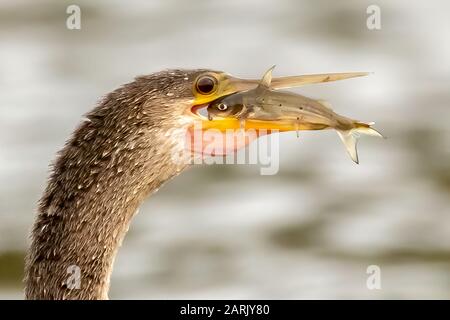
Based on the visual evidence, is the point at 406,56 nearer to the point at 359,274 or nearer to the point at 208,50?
the point at 208,50

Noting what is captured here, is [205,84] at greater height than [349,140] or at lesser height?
greater

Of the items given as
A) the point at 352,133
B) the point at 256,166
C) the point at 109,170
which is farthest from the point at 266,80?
the point at 256,166

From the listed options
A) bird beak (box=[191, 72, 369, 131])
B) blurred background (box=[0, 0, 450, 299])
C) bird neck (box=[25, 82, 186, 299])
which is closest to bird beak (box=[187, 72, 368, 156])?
bird beak (box=[191, 72, 369, 131])

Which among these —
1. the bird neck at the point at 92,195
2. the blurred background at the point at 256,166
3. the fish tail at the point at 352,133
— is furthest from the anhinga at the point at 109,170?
the blurred background at the point at 256,166

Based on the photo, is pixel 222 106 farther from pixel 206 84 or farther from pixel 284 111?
pixel 284 111

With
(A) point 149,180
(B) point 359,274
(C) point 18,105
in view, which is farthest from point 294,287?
(A) point 149,180

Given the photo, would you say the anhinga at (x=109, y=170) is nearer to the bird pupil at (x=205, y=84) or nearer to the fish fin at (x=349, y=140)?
the bird pupil at (x=205, y=84)
